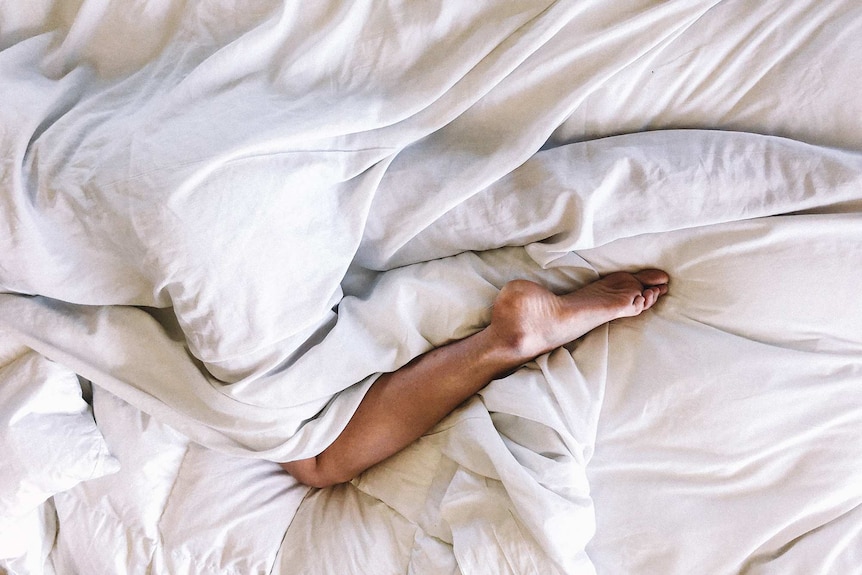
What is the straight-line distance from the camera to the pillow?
96cm

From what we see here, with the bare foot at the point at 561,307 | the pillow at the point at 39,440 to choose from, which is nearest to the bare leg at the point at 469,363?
the bare foot at the point at 561,307

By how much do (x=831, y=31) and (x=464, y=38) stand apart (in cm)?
47

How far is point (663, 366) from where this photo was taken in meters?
0.92

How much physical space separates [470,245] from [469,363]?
0.17 metres

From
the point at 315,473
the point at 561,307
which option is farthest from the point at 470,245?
the point at 315,473

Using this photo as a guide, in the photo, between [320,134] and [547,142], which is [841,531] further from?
[320,134]

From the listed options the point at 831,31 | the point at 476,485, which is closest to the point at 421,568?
the point at 476,485

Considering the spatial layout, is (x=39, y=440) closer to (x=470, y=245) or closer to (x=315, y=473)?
(x=315, y=473)

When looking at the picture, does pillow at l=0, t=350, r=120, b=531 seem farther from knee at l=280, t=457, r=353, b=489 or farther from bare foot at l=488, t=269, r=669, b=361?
bare foot at l=488, t=269, r=669, b=361

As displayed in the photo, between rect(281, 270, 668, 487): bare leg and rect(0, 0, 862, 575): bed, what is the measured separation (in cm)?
3

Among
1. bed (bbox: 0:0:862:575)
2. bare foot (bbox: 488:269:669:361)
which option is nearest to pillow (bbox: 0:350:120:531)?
bed (bbox: 0:0:862:575)

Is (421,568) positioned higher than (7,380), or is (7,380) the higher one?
(7,380)

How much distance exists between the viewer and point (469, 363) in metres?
0.97

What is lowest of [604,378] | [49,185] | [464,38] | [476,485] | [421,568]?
[421,568]
